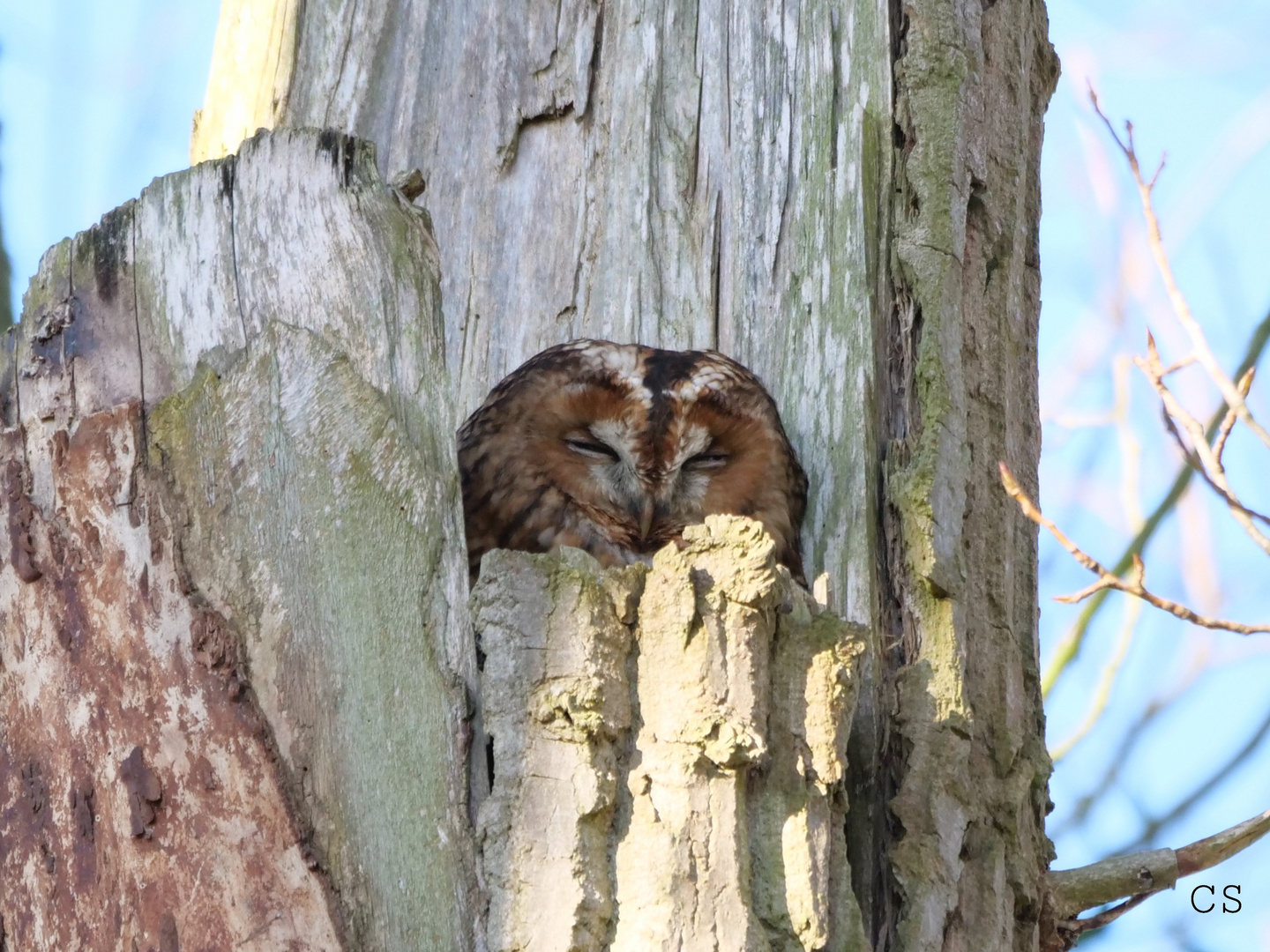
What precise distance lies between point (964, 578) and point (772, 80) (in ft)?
3.37

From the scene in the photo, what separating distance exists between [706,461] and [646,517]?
0.57 ft

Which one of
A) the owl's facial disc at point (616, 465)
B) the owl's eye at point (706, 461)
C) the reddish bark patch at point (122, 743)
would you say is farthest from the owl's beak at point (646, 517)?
the reddish bark patch at point (122, 743)

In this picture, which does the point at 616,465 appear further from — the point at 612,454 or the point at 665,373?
the point at 665,373

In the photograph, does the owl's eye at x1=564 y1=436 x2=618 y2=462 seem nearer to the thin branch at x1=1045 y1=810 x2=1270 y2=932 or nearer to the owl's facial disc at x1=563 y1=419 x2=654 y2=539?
the owl's facial disc at x1=563 y1=419 x2=654 y2=539

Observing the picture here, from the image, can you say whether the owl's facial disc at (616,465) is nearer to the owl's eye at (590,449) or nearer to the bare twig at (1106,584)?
the owl's eye at (590,449)

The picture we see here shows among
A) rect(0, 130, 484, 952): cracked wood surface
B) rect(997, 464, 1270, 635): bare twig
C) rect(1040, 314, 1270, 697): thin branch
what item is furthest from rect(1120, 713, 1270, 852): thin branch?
rect(0, 130, 484, 952): cracked wood surface

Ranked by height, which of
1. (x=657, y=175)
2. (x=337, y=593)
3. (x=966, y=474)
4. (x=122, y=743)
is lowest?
(x=122, y=743)

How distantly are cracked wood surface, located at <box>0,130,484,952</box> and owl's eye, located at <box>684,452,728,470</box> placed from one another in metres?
0.96

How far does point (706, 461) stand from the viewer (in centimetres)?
286

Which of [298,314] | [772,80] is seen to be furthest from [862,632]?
[772,80]

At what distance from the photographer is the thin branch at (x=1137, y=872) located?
2189 mm

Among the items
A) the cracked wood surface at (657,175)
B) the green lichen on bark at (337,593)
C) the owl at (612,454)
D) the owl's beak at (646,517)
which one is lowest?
the green lichen on bark at (337,593)

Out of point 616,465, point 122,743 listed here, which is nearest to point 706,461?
point 616,465

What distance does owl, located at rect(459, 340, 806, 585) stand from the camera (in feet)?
8.70
